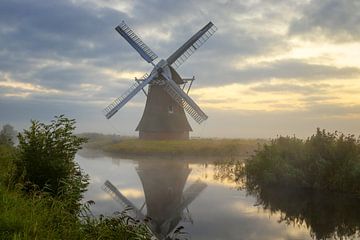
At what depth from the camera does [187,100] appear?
44.3m

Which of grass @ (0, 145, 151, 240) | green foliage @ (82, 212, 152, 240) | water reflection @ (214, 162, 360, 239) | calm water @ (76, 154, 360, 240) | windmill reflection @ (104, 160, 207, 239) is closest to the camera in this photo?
grass @ (0, 145, 151, 240)

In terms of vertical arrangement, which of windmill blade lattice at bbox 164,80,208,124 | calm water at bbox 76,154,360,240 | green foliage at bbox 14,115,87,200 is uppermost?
windmill blade lattice at bbox 164,80,208,124

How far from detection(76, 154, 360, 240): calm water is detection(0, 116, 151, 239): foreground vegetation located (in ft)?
9.44

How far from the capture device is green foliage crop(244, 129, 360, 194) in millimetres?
21703

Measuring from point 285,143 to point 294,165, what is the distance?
2.85 meters

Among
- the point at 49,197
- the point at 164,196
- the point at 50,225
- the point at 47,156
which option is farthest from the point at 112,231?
the point at 164,196

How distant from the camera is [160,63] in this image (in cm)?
4344

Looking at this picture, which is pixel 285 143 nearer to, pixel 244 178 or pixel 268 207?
pixel 244 178

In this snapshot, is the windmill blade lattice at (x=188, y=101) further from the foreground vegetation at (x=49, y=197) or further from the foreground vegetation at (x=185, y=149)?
the foreground vegetation at (x=49, y=197)

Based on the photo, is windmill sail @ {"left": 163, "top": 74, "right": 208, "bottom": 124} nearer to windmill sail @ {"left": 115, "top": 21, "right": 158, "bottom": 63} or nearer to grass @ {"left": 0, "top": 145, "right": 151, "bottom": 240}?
windmill sail @ {"left": 115, "top": 21, "right": 158, "bottom": 63}

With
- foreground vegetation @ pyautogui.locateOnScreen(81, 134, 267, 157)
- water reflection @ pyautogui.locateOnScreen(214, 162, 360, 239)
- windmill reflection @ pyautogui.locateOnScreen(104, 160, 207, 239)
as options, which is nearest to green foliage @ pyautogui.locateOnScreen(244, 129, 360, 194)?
water reflection @ pyautogui.locateOnScreen(214, 162, 360, 239)

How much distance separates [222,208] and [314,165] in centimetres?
780

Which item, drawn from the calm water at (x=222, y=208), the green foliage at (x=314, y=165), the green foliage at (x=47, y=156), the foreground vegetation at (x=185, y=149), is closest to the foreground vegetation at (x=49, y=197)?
the green foliage at (x=47, y=156)

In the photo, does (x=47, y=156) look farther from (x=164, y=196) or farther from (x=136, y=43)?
(x=136, y=43)
